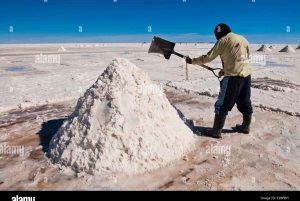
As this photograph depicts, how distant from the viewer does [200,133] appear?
3.30 meters

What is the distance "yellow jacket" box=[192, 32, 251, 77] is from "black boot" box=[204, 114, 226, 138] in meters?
0.56

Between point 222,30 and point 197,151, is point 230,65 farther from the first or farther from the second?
point 197,151

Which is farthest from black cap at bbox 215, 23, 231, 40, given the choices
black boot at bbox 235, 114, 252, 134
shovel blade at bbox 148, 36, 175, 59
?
black boot at bbox 235, 114, 252, 134

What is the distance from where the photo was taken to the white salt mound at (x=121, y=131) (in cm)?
237

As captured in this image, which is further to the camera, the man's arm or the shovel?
the shovel

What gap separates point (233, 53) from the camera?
280 centimetres

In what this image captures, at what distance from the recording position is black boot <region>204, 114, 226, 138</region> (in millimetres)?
3053

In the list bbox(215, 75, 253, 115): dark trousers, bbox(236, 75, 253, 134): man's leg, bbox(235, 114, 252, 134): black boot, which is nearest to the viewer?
bbox(215, 75, 253, 115): dark trousers

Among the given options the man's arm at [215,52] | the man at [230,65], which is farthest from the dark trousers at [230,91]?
the man's arm at [215,52]

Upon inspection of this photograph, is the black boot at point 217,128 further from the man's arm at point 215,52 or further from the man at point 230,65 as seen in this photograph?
the man's arm at point 215,52

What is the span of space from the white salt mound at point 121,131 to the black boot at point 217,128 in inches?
12.9

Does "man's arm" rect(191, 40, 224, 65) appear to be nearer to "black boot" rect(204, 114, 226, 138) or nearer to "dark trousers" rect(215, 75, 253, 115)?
"dark trousers" rect(215, 75, 253, 115)

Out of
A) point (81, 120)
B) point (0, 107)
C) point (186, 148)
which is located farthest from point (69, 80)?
point (186, 148)

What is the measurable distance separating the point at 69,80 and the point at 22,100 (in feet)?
7.84
